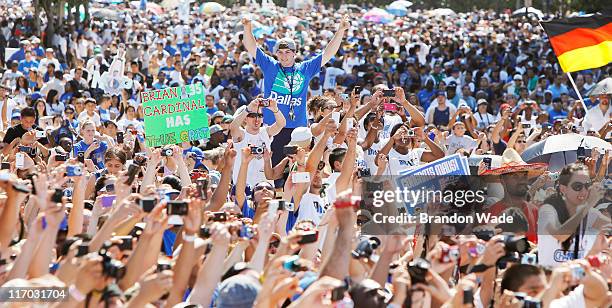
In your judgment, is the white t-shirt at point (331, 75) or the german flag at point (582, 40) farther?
the white t-shirt at point (331, 75)

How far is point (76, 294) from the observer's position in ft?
Answer: 18.2

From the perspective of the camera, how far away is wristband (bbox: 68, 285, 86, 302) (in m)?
5.53

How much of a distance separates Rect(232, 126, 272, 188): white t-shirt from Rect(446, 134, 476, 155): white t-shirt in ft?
14.2

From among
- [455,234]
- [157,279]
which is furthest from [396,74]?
[157,279]

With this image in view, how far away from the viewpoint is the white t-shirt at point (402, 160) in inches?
408

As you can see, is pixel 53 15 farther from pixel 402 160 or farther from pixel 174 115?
pixel 402 160

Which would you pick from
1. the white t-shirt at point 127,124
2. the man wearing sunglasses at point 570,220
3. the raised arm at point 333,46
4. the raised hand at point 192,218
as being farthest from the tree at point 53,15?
the raised hand at point 192,218

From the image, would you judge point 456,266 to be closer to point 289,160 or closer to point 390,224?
point 390,224

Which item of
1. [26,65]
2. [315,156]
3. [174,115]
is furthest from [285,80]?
[26,65]

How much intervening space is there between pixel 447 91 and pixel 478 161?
810 centimetres

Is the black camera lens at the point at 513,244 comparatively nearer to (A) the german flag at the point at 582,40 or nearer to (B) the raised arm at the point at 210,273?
(B) the raised arm at the point at 210,273

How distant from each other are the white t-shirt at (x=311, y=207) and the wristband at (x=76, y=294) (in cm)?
318

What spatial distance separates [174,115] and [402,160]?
211 centimetres

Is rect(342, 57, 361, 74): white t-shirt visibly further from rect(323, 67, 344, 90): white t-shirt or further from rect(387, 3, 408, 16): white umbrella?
rect(387, 3, 408, 16): white umbrella
